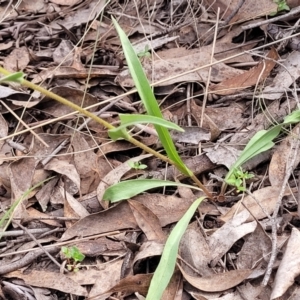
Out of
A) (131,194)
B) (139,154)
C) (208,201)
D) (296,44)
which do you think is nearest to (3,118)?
(139,154)

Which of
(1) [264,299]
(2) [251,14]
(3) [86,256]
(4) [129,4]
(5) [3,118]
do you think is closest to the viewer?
(1) [264,299]

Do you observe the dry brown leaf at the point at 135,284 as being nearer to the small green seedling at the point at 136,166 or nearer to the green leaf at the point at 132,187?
the green leaf at the point at 132,187

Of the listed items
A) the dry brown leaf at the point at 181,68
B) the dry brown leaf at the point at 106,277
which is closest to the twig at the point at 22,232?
the dry brown leaf at the point at 106,277

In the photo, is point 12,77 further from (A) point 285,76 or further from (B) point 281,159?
(A) point 285,76

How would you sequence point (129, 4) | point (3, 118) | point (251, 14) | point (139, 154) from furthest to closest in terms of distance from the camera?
point (129, 4), point (251, 14), point (3, 118), point (139, 154)

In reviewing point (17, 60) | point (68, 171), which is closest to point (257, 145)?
point (68, 171)

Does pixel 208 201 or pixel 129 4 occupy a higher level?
pixel 129 4

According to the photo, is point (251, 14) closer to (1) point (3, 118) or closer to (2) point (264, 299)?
(1) point (3, 118)
